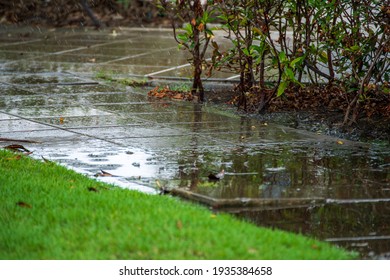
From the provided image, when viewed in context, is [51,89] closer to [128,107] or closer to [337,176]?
[128,107]

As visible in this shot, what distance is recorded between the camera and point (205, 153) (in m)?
7.87

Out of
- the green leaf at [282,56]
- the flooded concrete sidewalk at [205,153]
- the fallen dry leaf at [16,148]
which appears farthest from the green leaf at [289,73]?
the fallen dry leaf at [16,148]

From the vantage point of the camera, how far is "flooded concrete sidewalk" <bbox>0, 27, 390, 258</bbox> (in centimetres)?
611

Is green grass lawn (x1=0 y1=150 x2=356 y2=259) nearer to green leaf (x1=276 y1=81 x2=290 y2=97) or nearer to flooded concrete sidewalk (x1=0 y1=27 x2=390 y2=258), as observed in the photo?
flooded concrete sidewalk (x1=0 y1=27 x2=390 y2=258)

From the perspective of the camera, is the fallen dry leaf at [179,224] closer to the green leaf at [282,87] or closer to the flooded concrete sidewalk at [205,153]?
the flooded concrete sidewalk at [205,153]

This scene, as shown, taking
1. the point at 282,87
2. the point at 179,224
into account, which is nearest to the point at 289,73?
the point at 282,87

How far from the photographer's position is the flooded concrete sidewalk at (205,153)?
6.11 metres

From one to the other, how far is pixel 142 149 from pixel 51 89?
401cm

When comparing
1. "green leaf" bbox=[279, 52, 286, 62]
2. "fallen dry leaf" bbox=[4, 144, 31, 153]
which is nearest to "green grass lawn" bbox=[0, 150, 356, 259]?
"fallen dry leaf" bbox=[4, 144, 31, 153]

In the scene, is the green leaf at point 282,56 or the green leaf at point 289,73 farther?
the green leaf at point 282,56

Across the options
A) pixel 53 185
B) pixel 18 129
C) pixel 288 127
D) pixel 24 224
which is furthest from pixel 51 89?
pixel 24 224

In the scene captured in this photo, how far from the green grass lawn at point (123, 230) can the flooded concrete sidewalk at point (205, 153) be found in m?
0.39

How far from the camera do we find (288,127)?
9336 mm
